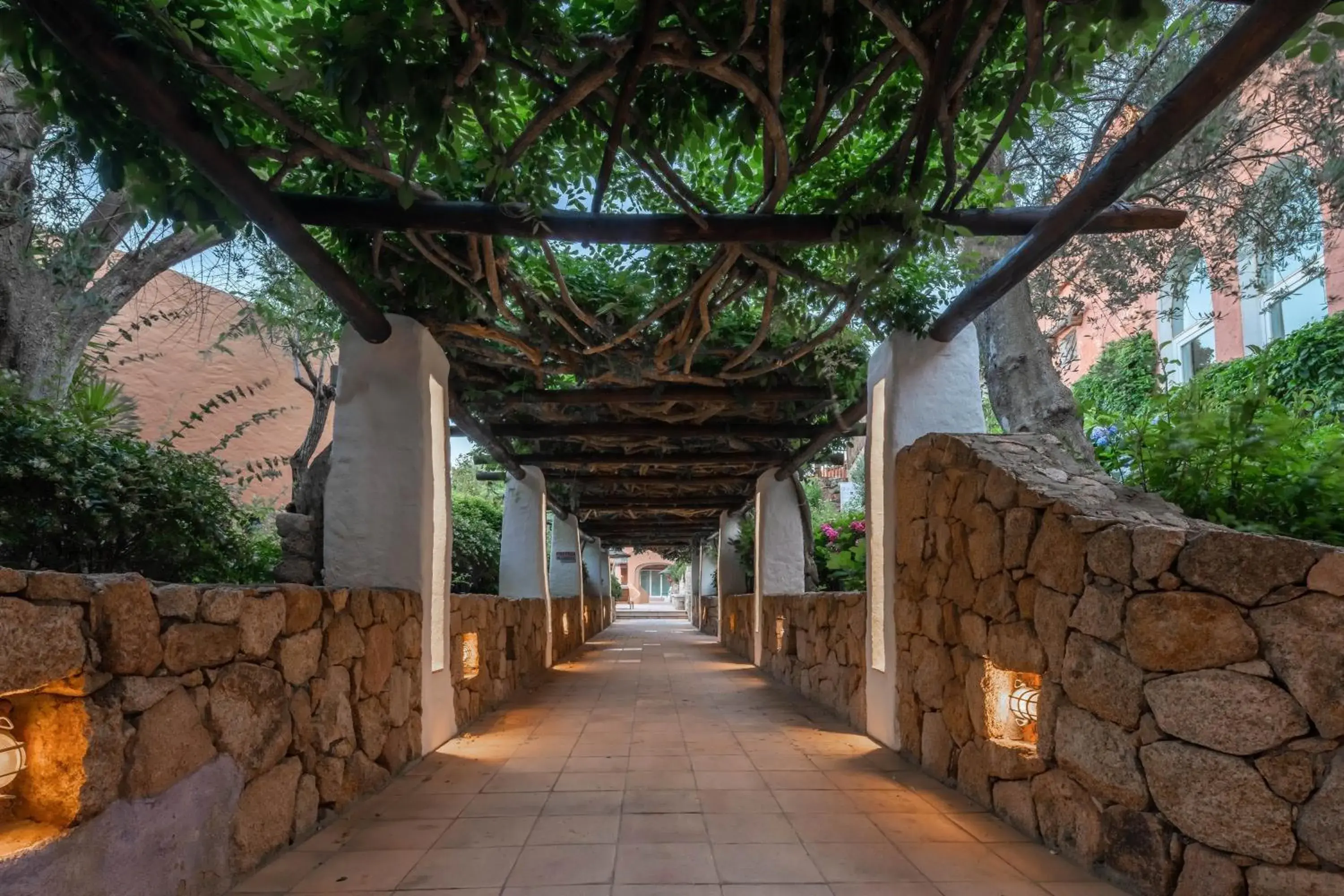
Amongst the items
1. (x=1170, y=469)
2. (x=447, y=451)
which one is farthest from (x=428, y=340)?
(x=1170, y=469)

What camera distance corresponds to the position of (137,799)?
194 centimetres

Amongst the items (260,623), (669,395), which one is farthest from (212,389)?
(260,623)

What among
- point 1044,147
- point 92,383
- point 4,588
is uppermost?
point 1044,147

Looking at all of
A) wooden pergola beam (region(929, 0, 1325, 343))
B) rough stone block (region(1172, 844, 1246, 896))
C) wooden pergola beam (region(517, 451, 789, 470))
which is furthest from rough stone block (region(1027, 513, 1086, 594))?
wooden pergola beam (region(517, 451, 789, 470))

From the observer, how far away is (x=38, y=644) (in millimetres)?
1625

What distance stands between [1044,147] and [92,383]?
7094 mm

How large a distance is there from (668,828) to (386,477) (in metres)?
2.38

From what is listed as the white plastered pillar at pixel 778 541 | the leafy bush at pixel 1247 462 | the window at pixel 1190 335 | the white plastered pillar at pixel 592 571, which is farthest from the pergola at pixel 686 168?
the white plastered pillar at pixel 592 571

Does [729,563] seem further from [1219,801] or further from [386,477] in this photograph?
[1219,801]

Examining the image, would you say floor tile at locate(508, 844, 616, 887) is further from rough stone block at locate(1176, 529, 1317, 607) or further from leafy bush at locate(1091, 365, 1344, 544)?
leafy bush at locate(1091, 365, 1344, 544)

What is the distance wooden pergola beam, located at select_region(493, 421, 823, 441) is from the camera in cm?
711

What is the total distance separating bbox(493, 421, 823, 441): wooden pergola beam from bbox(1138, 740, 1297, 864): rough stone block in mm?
4996

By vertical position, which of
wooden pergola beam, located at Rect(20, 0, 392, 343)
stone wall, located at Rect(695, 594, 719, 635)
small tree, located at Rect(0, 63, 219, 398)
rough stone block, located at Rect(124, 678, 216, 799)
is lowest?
stone wall, located at Rect(695, 594, 719, 635)

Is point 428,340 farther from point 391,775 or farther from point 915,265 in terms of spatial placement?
point 915,265
